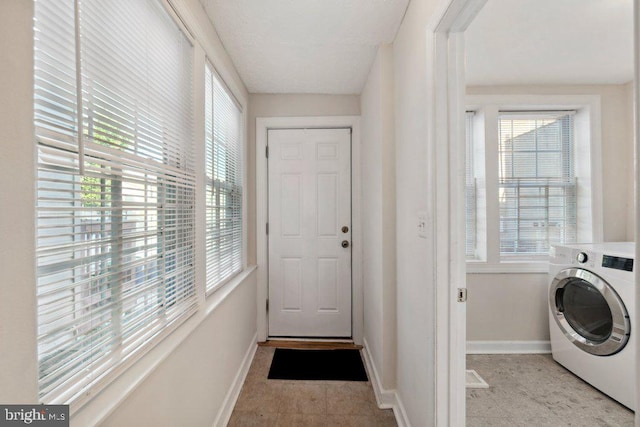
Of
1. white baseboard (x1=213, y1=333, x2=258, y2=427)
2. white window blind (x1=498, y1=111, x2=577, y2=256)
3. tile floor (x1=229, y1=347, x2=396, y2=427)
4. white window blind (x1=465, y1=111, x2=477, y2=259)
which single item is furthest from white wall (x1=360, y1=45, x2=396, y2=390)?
white window blind (x1=498, y1=111, x2=577, y2=256)

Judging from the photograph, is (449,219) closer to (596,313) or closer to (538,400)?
(596,313)

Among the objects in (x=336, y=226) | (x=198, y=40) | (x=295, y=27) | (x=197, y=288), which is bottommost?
(x=197, y=288)

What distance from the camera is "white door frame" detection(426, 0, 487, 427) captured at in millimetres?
1227

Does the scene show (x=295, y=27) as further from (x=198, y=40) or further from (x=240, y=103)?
(x=240, y=103)

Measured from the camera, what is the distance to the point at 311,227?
2.88 m

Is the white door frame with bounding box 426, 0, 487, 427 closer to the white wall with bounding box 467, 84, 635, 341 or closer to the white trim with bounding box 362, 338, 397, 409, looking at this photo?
the white trim with bounding box 362, 338, 397, 409

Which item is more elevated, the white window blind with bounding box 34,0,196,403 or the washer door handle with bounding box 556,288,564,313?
the white window blind with bounding box 34,0,196,403

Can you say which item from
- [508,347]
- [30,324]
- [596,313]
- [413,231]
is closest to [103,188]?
[30,324]

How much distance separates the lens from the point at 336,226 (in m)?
2.87

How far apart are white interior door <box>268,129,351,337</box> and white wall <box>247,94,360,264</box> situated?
0.55 ft

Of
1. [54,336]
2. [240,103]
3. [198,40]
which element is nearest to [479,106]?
[240,103]

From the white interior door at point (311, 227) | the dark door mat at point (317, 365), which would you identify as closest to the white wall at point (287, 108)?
the white interior door at point (311, 227)

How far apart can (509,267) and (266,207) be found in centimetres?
233

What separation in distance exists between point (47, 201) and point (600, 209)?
10.4 ft
